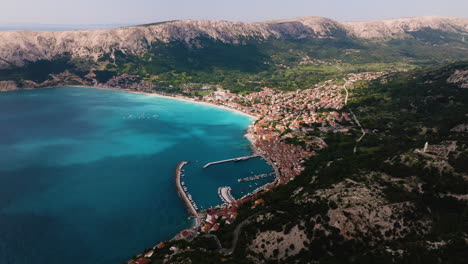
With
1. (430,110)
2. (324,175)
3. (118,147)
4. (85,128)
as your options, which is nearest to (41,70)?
(85,128)

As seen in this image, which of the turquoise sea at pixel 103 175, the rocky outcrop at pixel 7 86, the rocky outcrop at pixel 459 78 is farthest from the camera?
the rocky outcrop at pixel 7 86

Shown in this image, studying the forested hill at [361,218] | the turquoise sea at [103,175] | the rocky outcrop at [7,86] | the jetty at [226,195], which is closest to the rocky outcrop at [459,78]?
the forested hill at [361,218]

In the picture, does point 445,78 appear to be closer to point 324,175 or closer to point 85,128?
point 324,175

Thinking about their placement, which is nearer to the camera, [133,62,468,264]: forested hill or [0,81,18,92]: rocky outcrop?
[133,62,468,264]: forested hill

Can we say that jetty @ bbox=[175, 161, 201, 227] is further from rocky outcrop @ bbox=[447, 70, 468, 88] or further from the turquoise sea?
rocky outcrop @ bbox=[447, 70, 468, 88]

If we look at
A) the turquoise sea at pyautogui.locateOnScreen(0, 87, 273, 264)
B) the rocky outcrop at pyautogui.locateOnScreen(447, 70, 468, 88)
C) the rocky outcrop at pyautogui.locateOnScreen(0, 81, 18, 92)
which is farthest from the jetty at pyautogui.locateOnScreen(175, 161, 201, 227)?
the rocky outcrop at pyautogui.locateOnScreen(0, 81, 18, 92)

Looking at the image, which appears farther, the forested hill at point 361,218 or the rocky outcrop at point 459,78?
the rocky outcrop at point 459,78

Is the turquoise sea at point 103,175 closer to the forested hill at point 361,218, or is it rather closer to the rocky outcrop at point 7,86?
the forested hill at point 361,218
